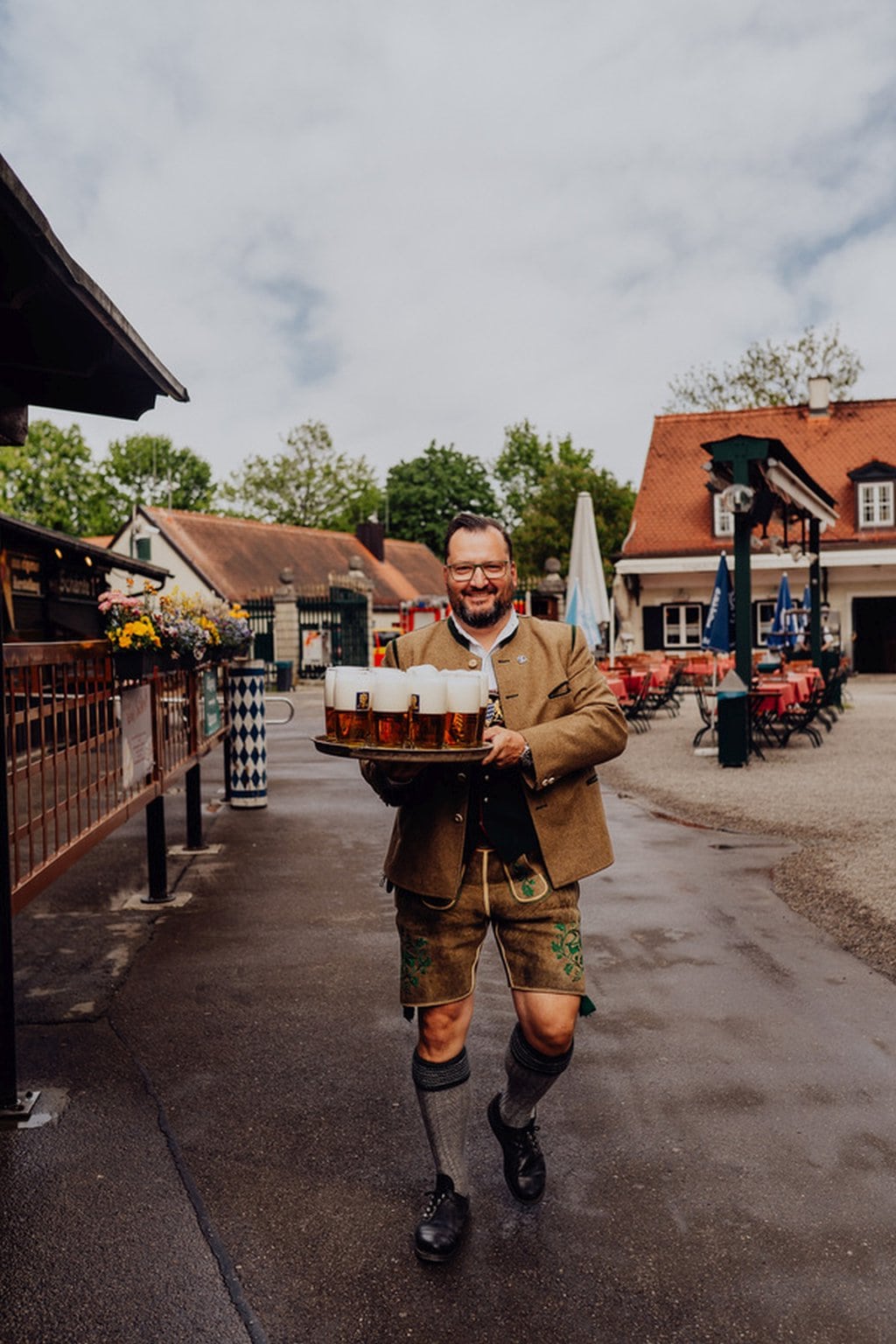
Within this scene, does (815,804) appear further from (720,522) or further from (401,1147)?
(720,522)

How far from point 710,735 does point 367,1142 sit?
13567 mm

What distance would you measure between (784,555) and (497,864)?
33.0m

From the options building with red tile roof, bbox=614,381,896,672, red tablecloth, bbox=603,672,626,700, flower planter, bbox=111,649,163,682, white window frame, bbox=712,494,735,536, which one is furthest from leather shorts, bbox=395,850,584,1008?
white window frame, bbox=712,494,735,536

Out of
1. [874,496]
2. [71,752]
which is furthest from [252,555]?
[71,752]

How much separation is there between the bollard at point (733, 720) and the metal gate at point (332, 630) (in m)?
23.3

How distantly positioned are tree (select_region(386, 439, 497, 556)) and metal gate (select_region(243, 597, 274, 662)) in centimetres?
3237

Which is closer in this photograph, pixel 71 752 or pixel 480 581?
pixel 480 581

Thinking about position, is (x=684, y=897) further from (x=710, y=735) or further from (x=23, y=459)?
(x=23, y=459)

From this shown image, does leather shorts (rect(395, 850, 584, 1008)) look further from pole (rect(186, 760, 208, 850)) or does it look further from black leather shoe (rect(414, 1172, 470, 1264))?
pole (rect(186, 760, 208, 850))

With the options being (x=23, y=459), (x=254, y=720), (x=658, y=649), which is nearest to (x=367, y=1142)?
(x=254, y=720)

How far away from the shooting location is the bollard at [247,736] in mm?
10938

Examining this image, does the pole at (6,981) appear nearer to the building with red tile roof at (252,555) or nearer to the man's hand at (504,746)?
the man's hand at (504,746)

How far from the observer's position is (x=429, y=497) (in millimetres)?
68500

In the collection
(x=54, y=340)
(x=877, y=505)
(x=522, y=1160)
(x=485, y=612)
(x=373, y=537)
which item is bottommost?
(x=522, y=1160)
